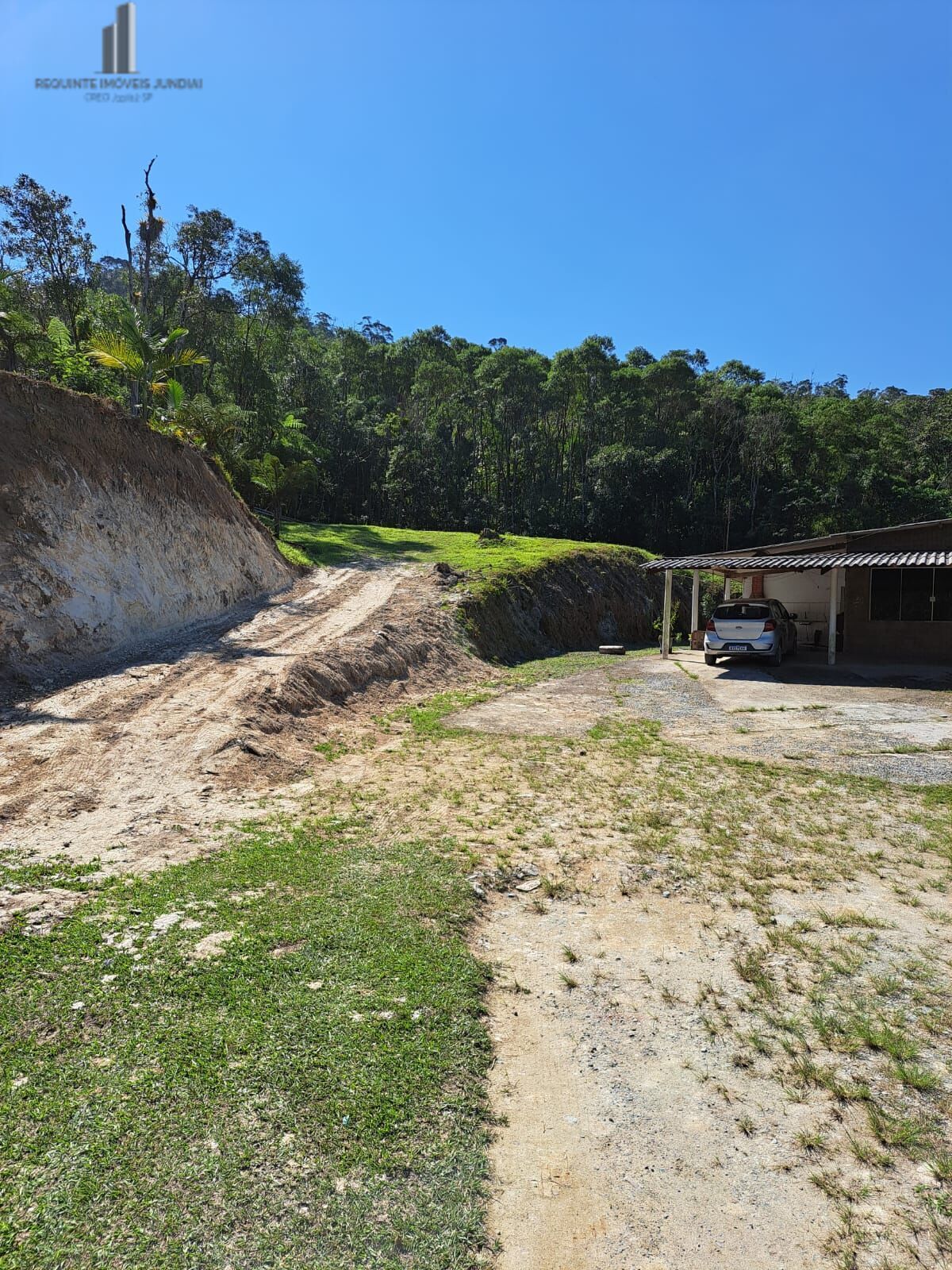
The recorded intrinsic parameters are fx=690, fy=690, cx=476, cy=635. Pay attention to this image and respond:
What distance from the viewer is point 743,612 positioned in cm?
1689

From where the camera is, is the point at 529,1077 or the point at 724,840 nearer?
the point at 529,1077

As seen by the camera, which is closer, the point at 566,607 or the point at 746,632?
the point at 746,632

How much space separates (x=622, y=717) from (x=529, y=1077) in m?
8.45

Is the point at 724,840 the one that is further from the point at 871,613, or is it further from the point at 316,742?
the point at 871,613

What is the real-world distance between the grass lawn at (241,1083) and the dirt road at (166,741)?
102 cm

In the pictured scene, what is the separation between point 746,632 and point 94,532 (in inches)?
550

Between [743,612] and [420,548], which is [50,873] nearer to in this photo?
[743,612]

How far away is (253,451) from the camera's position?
2791 cm

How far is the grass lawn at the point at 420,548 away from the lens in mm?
22312

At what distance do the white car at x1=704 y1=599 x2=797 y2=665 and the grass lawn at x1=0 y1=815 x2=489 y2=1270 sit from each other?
532 inches

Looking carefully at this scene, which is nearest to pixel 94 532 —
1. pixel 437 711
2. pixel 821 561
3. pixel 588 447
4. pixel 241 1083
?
pixel 437 711

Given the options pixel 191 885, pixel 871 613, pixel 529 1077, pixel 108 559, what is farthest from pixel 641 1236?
pixel 871 613

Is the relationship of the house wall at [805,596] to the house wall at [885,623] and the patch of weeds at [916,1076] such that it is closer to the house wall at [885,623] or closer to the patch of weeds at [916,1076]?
the house wall at [885,623]

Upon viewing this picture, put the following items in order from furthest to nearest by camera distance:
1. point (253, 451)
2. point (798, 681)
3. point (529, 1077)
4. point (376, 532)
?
point (376, 532)
point (253, 451)
point (798, 681)
point (529, 1077)
